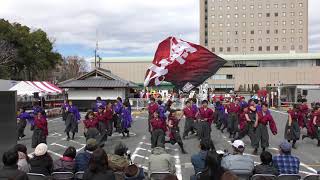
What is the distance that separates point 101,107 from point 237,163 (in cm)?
1198

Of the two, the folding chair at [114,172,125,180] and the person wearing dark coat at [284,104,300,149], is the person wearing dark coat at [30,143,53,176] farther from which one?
the person wearing dark coat at [284,104,300,149]

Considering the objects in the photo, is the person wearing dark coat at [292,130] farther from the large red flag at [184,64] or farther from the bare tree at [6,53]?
the bare tree at [6,53]

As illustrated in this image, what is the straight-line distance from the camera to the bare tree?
54156 millimetres

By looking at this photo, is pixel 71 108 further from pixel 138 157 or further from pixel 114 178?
pixel 114 178

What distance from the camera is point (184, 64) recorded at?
11859 mm

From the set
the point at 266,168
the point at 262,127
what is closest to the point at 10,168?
the point at 266,168

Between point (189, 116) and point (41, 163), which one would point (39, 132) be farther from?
point (41, 163)

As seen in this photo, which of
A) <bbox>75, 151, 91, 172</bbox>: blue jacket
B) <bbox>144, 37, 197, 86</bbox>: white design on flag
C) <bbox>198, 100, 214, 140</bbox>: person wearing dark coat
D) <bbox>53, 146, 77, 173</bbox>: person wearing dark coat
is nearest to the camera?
<bbox>53, 146, 77, 173</bbox>: person wearing dark coat

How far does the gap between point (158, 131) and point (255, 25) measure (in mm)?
117986

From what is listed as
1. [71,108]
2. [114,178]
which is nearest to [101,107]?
[71,108]

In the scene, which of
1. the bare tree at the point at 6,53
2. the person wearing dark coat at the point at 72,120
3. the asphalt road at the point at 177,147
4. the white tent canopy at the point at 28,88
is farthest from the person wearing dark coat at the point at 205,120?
the bare tree at the point at 6,53

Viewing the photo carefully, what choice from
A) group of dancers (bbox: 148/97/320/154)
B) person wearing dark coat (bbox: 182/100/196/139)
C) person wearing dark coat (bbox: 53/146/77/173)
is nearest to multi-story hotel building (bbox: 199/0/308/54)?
group of dancers (bbox: 148/97/320/154)

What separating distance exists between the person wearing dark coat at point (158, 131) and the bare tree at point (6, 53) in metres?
41.8

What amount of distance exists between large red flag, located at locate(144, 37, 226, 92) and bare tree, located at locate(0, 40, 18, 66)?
1700 inches
